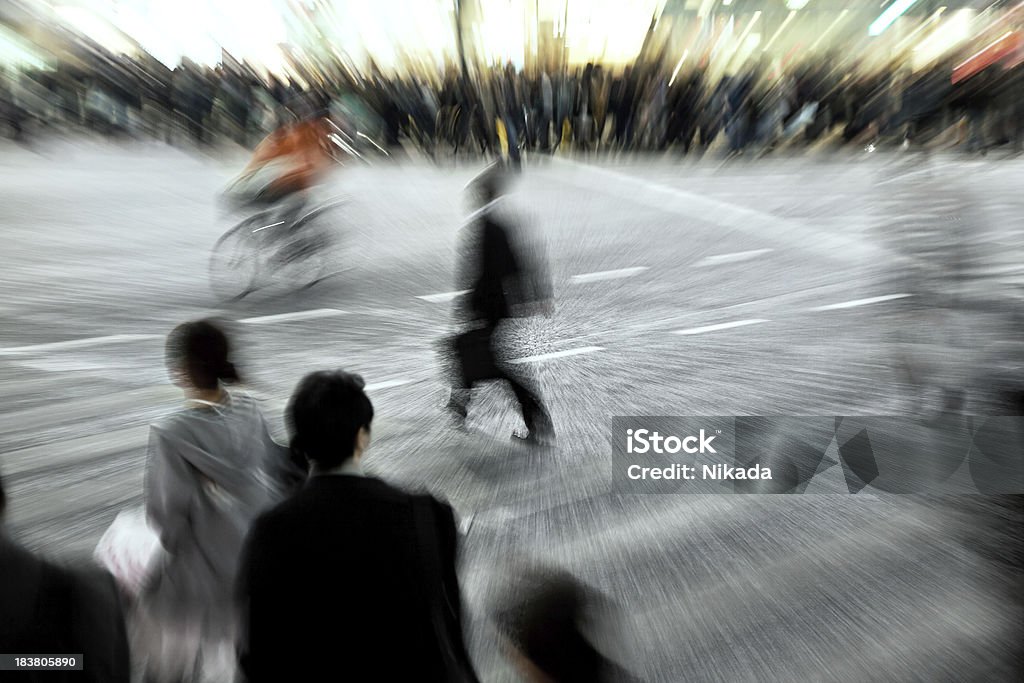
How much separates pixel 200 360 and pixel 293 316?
425 millimetres

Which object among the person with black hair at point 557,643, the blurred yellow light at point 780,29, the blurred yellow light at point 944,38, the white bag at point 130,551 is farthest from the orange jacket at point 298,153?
the blurred yellow light at point 944,38

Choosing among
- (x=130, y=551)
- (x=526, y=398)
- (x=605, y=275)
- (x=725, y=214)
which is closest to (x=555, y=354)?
(x=526, y=398)

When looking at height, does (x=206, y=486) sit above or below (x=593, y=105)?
below

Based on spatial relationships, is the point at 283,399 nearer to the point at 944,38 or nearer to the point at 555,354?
the point at 555,354

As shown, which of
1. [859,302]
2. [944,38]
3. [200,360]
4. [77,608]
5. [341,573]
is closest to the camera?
[341,573]

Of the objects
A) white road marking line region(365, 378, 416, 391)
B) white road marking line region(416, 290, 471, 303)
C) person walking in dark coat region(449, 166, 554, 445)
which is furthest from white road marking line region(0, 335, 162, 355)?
person walking in dark coat region(449, 166, 554, 445)

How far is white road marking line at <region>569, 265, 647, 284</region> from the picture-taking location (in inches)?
93.7

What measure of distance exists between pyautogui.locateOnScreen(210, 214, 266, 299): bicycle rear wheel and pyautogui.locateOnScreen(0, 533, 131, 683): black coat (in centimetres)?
77

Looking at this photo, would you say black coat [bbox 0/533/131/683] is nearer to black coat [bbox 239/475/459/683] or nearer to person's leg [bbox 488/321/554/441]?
black coat [bbox 239/475/459/683]

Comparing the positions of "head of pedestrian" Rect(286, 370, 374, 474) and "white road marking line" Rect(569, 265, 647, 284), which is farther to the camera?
"white road marking line" Rect(569, 265, 647, 284)

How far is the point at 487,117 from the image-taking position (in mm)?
2342

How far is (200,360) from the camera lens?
6.64 ft

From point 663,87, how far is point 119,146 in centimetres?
135

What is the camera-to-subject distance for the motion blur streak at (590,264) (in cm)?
228
